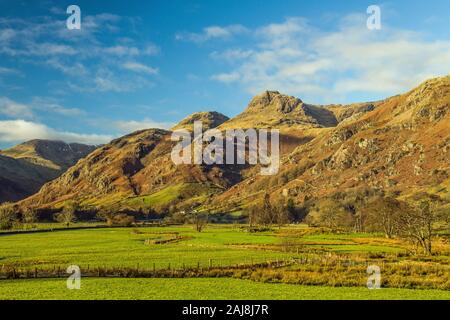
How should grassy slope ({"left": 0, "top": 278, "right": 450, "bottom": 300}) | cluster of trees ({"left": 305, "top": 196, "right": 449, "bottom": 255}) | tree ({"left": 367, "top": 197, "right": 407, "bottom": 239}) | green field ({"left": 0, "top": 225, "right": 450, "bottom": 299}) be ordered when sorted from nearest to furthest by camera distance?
grassy slope ({"left": 0, "top": 278, "right": 450, "bottom": 300})
green field ({"left": 0, "top": 225, "right": 450, "bottom": 299})
cluster of trees ({"left": 305, "top": 196, "right": 449, "bottom": 255})
tree ({"left": 367, "top": 197, "right": 407, "bottom": 239})

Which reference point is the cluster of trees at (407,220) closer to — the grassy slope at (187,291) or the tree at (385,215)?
the tree at (385,215)

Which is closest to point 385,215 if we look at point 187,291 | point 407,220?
point 407,220

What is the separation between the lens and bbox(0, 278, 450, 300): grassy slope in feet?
166

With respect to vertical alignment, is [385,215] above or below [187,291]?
above

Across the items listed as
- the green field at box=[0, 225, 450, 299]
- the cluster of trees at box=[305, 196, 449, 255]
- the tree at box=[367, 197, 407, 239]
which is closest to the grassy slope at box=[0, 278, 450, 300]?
the green field at box=[0, 225, 450, 299]

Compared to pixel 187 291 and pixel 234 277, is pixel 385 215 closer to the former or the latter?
pixel 234 277

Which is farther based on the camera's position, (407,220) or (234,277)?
(407,220)

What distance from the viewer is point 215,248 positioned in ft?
393

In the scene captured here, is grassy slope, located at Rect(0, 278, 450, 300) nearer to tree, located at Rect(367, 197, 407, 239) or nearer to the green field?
the green field

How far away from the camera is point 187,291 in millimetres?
54375

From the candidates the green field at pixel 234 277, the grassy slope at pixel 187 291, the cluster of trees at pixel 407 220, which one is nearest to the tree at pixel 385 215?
the cluster of trees at pixel 407 220

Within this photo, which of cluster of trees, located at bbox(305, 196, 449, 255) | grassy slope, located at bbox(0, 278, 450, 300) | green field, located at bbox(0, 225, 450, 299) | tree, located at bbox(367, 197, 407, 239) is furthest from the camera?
tree, located at bbox(367, 197, 407, 239)

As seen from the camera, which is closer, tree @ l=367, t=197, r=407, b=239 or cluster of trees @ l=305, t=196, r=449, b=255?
cluster of trees @ l=305, t=196, r=449, b=255
